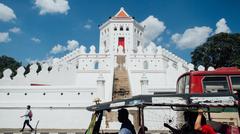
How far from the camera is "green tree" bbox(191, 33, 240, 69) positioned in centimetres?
3784

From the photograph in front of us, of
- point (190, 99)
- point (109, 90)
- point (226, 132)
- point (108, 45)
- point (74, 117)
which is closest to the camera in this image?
point (190, 99)

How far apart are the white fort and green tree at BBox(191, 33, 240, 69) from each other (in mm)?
4521

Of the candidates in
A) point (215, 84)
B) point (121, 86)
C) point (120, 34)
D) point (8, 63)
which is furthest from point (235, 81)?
point (8, 63)

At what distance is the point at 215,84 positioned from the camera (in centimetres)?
861

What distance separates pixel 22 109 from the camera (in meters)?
17.6

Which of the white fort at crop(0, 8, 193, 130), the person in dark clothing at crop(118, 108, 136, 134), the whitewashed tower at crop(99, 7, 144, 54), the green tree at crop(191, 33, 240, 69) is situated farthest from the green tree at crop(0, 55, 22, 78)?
the person in dark clothing at crop(118, 108, 136, 134)

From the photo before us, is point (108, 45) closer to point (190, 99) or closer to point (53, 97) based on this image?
point (53, 97)

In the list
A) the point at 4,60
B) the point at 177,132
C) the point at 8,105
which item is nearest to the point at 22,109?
the point at 8,105

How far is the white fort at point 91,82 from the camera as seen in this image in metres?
17.3

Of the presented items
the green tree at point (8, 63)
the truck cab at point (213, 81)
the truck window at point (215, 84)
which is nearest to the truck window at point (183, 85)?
the truck cab at point (213, 81)

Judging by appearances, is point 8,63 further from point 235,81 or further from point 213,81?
point 235,81

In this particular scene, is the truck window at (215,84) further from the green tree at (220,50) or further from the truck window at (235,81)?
the green tree at (220,50)

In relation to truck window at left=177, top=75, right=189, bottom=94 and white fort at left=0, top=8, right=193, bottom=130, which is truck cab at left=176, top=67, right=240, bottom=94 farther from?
white fort at left=0, top=8, right=193, bottom=130

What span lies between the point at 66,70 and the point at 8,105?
981 centimetres
